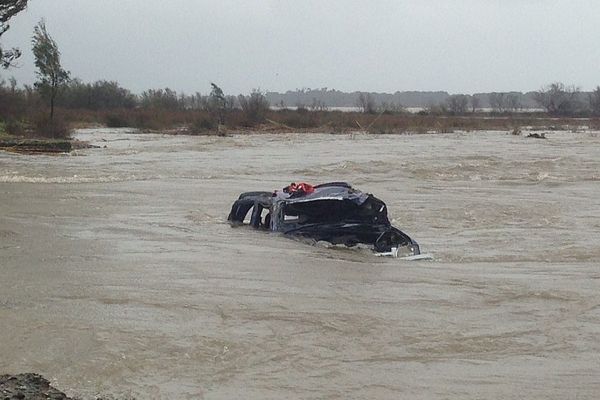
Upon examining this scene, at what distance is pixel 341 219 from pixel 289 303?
348cm

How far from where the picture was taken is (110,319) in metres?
7.56

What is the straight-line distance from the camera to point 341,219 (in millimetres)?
11750

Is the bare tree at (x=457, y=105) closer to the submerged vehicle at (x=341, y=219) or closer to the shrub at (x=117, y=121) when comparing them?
the shrub at (x=117, y=121)

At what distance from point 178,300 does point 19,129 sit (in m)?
36.9

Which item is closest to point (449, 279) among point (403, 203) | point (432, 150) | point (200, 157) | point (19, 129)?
point (403, 203)

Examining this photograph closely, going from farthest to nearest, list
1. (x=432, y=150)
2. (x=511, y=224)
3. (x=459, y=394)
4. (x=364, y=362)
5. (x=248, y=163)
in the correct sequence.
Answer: (x=432, y=150)
(x=248, y=163)
(x=511, y=224)
(x=364, y=362)
(x=459, y=394)

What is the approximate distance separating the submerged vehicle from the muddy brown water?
0.98 ft

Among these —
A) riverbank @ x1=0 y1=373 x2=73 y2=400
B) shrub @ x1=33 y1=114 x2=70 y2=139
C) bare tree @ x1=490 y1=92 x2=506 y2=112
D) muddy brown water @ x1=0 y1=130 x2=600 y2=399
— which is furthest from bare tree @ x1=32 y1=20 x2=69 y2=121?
bare tree @ x1=490 y1=92 x2=506 y2=112

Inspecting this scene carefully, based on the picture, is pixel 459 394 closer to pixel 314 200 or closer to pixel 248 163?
pixel 314 200

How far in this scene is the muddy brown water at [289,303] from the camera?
6.05 meters

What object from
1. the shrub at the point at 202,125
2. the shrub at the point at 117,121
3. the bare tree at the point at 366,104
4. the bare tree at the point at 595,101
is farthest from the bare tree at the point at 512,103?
the shrub at the point at 202,125

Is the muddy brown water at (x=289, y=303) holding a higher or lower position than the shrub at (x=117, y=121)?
lower

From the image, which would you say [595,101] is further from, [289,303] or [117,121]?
[289,303]

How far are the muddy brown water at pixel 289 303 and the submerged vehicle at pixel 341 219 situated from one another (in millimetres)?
300
